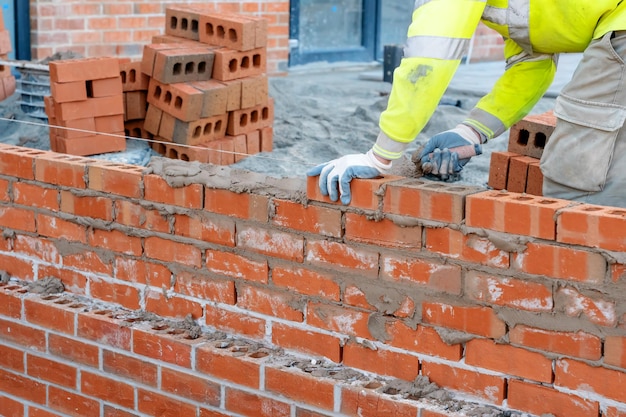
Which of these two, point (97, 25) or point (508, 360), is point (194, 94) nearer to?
point (97, 25)

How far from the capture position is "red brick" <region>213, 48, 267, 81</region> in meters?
5.64

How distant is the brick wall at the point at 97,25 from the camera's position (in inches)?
287

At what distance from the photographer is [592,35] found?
10.4ft

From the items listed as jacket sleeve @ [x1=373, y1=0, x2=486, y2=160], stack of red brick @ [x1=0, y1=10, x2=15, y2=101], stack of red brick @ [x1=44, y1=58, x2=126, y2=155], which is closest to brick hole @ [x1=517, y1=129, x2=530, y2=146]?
jacket sleeve @ [x1=373, y1=0, x2=486, y2=160]

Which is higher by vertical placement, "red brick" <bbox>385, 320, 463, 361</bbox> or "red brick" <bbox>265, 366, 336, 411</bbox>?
"red brick" <bbox>385, 320, 463, 361</bbox>

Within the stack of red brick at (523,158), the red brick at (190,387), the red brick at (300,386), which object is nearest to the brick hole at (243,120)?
the stack of red brick at (523,158)

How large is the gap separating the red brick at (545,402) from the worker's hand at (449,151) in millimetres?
991

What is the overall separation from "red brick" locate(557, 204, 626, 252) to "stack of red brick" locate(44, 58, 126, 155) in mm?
2978

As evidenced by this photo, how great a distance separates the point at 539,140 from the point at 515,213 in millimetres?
1496

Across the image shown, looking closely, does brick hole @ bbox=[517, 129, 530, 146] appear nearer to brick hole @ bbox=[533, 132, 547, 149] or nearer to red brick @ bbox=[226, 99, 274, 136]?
brick hole @ bbox=[533, 132, 547, 149]

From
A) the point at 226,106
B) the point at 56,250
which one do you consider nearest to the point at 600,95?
the point at 56,250

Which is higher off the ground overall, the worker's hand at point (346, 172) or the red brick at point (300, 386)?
the worker's hand at point (346, 172)

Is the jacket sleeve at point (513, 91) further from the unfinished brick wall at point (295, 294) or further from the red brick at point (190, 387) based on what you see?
the red brick at point (190, 387)

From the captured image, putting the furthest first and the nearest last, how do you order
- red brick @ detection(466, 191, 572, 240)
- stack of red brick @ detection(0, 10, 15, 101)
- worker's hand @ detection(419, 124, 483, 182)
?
stack of red brick @ detection(0, 10, 15, 101)
worker's hand @ detection(419, 124, 483, 182)
red brick @ detection(466, 191, 572, 240)
